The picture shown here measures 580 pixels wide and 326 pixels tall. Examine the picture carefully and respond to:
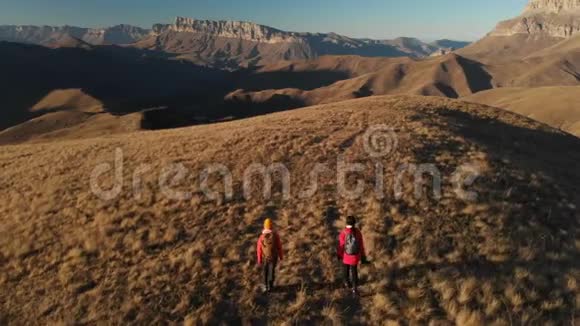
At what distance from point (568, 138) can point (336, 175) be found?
→ 2814cm

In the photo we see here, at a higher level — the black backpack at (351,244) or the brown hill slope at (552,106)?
the black backpack at (351,244)

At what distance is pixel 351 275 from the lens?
12.9 m

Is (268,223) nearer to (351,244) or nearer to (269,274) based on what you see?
(269,274)

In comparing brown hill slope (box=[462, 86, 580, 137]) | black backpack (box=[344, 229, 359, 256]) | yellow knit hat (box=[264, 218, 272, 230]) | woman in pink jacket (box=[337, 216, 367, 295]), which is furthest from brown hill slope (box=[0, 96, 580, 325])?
brown hill slope (box=[462, 86, 580, 137])

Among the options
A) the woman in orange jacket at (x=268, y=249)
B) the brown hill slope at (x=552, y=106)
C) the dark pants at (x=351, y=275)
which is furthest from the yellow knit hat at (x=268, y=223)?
the brown hill slope at (x=552, y=106)

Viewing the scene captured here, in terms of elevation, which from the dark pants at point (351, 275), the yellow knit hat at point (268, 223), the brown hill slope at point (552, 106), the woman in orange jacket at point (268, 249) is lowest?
the brown hill slope at point (552, 106)

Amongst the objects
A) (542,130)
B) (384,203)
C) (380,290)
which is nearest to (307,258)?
(380,290)

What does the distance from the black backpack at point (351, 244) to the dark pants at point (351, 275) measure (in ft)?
1.93

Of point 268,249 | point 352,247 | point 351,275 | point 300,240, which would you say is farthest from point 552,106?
point 268,249

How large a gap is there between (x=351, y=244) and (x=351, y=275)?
5.02 feet

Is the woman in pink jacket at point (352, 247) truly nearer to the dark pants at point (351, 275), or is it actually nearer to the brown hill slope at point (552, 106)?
the dark pants at point (351, 275)

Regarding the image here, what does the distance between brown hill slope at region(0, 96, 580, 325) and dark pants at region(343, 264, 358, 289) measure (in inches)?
19.4

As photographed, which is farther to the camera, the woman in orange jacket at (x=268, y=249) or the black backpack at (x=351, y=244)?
the woman in orange jacket at (x=268, y=249)

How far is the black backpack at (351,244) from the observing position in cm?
1192
